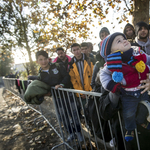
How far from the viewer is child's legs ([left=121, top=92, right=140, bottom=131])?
54.3 inches

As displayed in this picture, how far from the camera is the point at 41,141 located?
3.61 meters

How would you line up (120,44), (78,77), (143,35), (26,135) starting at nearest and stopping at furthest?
(120,44)
(143,35)
(78,77)
(26,135)

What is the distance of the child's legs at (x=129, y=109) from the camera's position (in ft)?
4.53

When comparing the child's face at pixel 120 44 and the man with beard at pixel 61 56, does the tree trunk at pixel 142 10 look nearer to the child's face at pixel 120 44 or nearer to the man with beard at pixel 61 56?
the man with beard at pixel 61 56

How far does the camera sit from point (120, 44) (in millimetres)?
1318

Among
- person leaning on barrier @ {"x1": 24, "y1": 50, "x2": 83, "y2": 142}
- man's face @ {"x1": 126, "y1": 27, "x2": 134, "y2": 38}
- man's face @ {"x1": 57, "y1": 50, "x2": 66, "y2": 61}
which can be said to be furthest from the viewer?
man's face @ {"x1": 57, "y1": 50, "x2": 66, "y2": 61}

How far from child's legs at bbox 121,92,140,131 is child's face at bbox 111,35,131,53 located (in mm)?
543

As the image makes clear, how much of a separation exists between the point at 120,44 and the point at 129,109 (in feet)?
2.38

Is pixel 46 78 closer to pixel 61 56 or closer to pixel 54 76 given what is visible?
pixel 54 76

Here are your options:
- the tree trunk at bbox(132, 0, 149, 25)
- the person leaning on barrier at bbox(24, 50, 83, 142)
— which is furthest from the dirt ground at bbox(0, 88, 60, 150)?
the tree trunk at bbox(132, 0, 149, 25)

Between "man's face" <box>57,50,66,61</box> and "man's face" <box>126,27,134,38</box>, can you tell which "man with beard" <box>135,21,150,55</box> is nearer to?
"man's face" <box>126,27,134,38</box>

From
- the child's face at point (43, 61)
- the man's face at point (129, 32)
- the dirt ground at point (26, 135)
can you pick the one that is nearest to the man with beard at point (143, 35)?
the man's face at point (129, 32)

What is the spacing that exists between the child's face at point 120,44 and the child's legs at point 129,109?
54cm

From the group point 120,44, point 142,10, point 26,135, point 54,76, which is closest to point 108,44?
point 120,44
